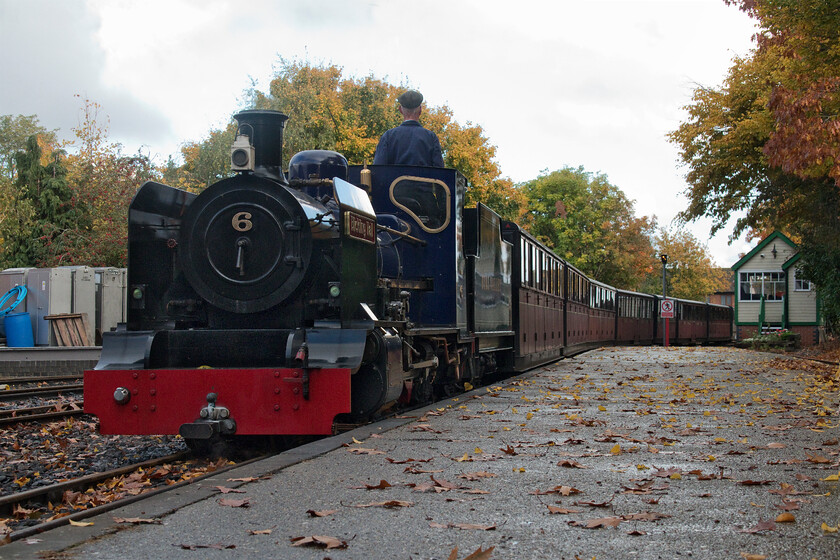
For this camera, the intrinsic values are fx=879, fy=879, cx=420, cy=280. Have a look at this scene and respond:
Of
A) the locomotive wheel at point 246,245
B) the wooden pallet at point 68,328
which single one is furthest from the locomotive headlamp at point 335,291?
the wooden pallet at point 68,328

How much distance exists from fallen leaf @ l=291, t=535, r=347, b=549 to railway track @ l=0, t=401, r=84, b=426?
6.65 m

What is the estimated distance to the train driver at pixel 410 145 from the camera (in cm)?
914

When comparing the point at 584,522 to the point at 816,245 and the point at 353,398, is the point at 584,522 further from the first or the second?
the point at 816,245

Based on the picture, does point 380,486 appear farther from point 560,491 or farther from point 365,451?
point 365,451

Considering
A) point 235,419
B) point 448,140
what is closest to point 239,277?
point 235,419

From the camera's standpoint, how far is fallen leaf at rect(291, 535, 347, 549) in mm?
3473

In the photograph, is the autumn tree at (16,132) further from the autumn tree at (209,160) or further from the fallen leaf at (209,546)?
the fallen leaf at (209,546)

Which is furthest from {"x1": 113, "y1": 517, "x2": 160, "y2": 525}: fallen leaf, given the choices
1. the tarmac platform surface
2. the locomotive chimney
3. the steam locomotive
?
the locomotive chimney

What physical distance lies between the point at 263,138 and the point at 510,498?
4.00m

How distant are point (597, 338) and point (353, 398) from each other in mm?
23554

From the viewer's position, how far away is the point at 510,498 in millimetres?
4422

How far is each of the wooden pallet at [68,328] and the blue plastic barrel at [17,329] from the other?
53 centimetres

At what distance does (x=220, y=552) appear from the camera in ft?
11.2

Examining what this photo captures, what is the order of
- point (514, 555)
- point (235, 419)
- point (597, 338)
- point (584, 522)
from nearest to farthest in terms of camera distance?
point (514, 555) → point (584, 522) → point (235, 419) → point (597, 338)
